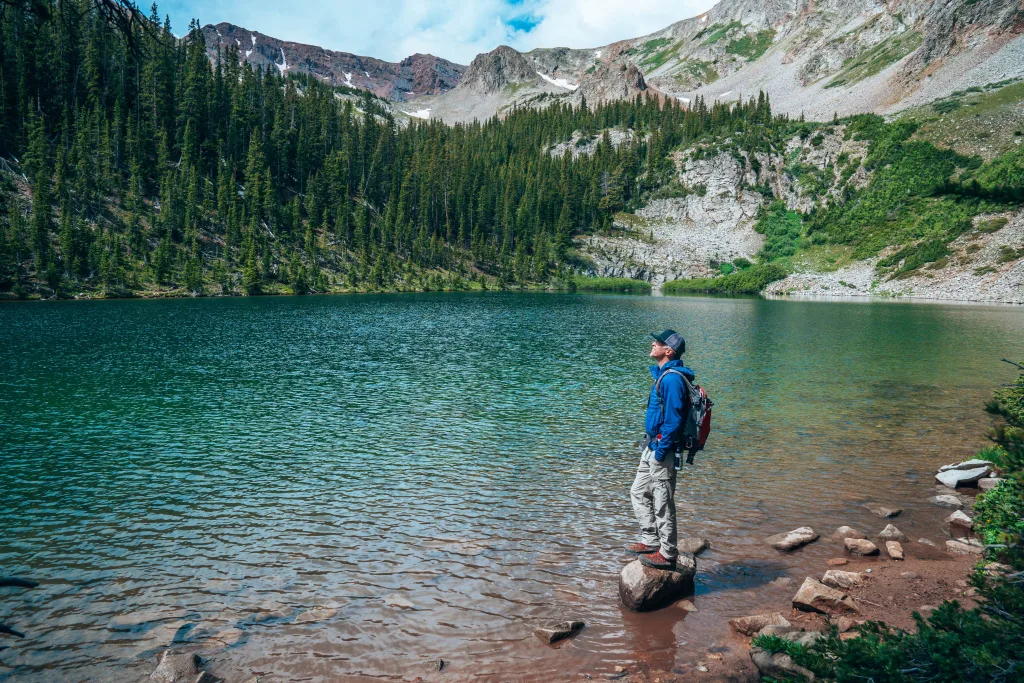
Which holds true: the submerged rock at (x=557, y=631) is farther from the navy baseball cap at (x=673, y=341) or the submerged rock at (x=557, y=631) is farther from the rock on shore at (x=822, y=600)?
the navy baseball cap at (x=673, y=341)

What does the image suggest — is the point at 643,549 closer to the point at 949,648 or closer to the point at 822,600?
the point at 822,600

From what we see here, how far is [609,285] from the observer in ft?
529

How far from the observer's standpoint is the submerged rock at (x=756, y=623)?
8961 mm

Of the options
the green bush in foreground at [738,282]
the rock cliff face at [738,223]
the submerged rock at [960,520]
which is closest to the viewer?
the submerged rock at [960,520]

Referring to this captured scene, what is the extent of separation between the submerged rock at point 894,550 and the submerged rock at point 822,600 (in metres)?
2.90

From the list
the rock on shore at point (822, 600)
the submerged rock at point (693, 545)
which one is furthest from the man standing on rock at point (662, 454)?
the rock on shore at point (822, 600)

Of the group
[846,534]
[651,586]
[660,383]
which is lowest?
[846,534]

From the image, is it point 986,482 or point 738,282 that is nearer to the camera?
point 986,482

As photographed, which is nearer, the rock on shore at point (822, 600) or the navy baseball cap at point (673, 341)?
the rock on shore at point (822, 600)

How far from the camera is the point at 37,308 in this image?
67125mm

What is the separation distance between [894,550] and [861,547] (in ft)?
2.15

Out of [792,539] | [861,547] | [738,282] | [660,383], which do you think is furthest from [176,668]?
[738,282]

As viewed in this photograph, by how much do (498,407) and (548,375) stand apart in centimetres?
853

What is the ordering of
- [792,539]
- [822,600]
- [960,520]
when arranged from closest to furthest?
[822,600] < [792,539] < [960,520]
